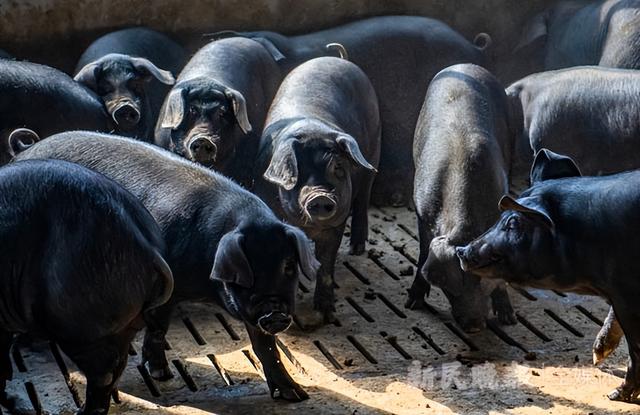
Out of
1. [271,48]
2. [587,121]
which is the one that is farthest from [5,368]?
[587,121]

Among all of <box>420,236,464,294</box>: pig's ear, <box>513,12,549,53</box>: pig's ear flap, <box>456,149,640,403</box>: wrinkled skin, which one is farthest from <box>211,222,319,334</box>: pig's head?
<box>513,12,549,53</box>: pig's ear flap

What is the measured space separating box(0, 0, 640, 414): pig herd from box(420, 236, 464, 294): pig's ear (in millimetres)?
11

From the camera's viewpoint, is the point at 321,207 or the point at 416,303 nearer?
the point at 321,207

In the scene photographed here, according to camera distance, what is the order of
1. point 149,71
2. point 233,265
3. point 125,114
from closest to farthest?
point 233,265, point 125,114, point 149,71

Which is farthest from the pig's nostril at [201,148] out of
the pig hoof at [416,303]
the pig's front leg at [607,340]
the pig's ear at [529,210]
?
the pig's front leg at [607,340]

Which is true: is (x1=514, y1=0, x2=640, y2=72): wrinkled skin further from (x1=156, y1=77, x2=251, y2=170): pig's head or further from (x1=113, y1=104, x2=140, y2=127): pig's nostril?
(x1=113, y1=104, x2=140, y2=127): pig's nostril

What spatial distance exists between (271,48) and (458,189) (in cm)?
242

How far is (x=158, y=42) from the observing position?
8.31 metres

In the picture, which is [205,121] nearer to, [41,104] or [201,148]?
[201,148]

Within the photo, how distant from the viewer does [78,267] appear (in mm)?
4656

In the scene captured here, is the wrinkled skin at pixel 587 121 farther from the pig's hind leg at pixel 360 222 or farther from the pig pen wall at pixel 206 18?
the pig pen wall at pixel 206 18

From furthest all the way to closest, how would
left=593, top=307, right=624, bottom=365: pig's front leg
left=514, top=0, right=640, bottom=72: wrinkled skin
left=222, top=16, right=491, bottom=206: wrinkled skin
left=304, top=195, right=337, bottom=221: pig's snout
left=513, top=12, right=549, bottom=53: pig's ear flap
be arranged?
left=513, top=12, right=549, bottom=53: pig's ear flap < left=514, top=0, right=640, bottom=72: wrinkled skin < left=222, top=16, right=491, bottom=206: wrinkled skin < left=304, top=195, right=337, bottom=221: pig's snout < left=593, top=307, right=624, bottom=365: pig's front leg

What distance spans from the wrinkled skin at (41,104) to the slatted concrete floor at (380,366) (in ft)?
4.06

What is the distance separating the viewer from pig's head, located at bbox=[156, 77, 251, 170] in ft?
21.8
